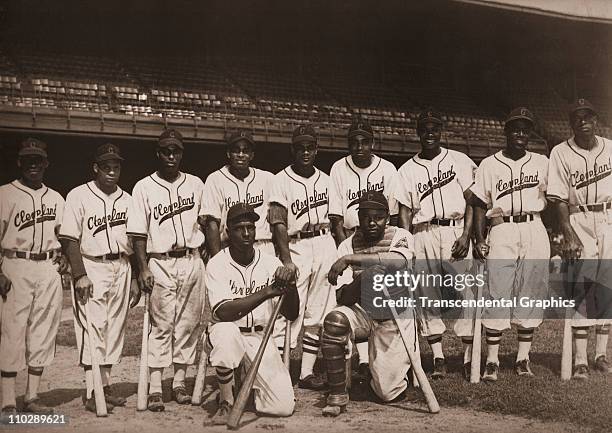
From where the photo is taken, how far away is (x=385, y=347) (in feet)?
12.2

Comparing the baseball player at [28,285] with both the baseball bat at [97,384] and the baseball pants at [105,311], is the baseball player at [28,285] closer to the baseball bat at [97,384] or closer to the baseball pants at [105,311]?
the baseball pants at [105,311]

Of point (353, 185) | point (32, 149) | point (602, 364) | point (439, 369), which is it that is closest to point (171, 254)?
point (32, 149)

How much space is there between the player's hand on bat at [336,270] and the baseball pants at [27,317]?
1.69 m

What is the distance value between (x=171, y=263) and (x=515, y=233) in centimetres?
228

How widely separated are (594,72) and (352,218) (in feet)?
13.9

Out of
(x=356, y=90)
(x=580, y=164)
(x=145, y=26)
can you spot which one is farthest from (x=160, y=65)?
(x=580, y=164)

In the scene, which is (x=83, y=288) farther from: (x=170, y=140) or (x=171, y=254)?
(x=170, y=140)

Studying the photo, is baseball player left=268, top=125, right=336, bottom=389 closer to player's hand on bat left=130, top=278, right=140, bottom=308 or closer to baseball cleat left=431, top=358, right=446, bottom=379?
baseball cleat left=431, top=358, right=446, bottom=379

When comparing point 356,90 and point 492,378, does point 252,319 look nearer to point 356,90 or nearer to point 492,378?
point 492,378

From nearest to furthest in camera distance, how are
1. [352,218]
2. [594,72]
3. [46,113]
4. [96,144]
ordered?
[352,218]
[46,113]
[96,144]
[594,72]

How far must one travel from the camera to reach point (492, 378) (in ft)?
13.0

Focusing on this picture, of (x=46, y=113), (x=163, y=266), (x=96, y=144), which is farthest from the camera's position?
(x=96, y=144)

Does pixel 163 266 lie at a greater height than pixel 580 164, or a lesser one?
lesser

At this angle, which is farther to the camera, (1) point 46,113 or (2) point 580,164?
(1) point 46,113
